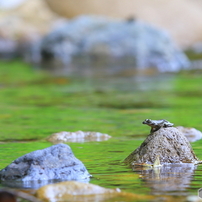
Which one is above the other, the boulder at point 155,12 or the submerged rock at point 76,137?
the boulder at point 155,12

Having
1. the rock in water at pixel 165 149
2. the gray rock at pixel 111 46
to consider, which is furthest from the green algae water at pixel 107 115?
the gray rock at pixel 111 46

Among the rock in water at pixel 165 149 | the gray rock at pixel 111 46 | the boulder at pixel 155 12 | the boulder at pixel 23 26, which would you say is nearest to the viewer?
the rock in water at pixel 165 149

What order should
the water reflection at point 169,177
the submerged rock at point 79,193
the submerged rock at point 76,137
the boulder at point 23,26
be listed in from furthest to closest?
the boulder at point 23,26 → the submerged rock at point 76,137 → the water reflection at point 169,177 → the submerged rock at point 79,193

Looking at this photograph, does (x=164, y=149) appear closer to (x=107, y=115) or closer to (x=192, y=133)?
(x=192, y=133)

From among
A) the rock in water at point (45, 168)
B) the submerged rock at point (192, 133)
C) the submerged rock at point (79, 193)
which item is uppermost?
the submerged rock at point (192, 133)

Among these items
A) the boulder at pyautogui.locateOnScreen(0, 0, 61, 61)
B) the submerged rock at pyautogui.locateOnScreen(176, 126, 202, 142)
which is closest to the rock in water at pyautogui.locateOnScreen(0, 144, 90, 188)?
the submerged rock at pyautogui.locateOnScreen(176, 126, 202, 142)

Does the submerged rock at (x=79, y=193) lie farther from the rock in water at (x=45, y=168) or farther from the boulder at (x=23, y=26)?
the boulder at (x=23, y=26)

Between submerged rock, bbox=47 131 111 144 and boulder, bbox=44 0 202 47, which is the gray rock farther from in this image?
submerged rock, bbox=47 131 111 144

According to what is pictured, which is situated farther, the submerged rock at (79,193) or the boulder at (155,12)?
the boulder at (155,12)
